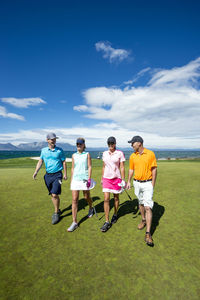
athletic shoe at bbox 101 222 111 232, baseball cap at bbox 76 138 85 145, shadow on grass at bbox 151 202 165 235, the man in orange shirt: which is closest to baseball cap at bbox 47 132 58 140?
baseball cap at bbox 76 138 85 145

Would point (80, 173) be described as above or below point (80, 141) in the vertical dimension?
below

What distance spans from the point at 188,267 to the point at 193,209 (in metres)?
3.04

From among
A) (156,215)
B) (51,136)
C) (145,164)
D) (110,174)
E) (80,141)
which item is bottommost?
(156,215)

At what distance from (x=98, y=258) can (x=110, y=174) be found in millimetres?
1991

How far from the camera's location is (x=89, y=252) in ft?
10.6

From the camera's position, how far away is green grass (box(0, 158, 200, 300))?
7.82ft

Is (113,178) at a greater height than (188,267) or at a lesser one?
greater

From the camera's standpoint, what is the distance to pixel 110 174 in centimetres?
438

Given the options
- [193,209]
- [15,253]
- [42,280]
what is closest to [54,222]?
[15,253]

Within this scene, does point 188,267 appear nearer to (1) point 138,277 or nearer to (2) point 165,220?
(1) point 138,277

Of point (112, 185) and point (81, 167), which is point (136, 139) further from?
point (81, 167)

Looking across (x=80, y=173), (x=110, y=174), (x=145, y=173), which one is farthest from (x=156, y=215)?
(x=80, y=173)

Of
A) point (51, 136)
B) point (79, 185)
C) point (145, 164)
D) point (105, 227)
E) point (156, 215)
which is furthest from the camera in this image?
point (156, 215)

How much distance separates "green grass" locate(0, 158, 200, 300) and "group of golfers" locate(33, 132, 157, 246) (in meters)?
0.36
